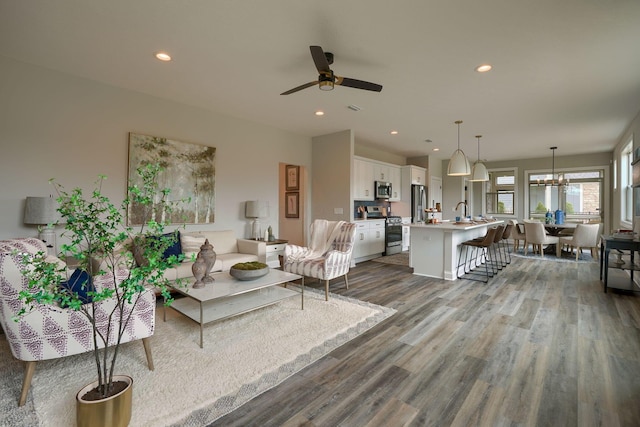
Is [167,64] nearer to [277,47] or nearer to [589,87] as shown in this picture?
[277,47]

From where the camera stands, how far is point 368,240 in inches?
257

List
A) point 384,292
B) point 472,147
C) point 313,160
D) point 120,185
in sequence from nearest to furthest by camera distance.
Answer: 1. point 120,185
2. point 384,292
3. point 313,160
4. point 472,147

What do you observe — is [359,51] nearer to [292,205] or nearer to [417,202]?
[292,205]

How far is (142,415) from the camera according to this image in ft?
5.67

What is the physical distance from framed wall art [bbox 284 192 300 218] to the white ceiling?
2288 mm

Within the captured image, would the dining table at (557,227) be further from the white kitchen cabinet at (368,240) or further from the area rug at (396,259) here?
Result: the white kitchen cabinet at (368,240)

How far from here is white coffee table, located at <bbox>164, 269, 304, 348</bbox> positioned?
2.63m

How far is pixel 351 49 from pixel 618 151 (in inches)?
294

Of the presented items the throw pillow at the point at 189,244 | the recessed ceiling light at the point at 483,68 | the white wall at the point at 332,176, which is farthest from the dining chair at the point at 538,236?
the throw pillow at the point at 189,244

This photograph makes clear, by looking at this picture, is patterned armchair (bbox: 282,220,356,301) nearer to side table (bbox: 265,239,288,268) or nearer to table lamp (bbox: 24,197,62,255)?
side table (bbox: 265,239,288,268)

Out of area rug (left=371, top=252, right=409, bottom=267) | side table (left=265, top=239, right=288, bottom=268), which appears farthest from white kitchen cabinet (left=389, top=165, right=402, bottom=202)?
side table (left=265, top=239, right=288, bottom=268)

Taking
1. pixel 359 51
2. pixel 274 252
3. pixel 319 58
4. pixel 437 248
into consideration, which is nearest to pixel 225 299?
pixel 274 252

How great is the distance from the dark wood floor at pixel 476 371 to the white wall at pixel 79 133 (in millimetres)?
3208

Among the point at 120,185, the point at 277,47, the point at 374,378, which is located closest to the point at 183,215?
the point at 120,185
